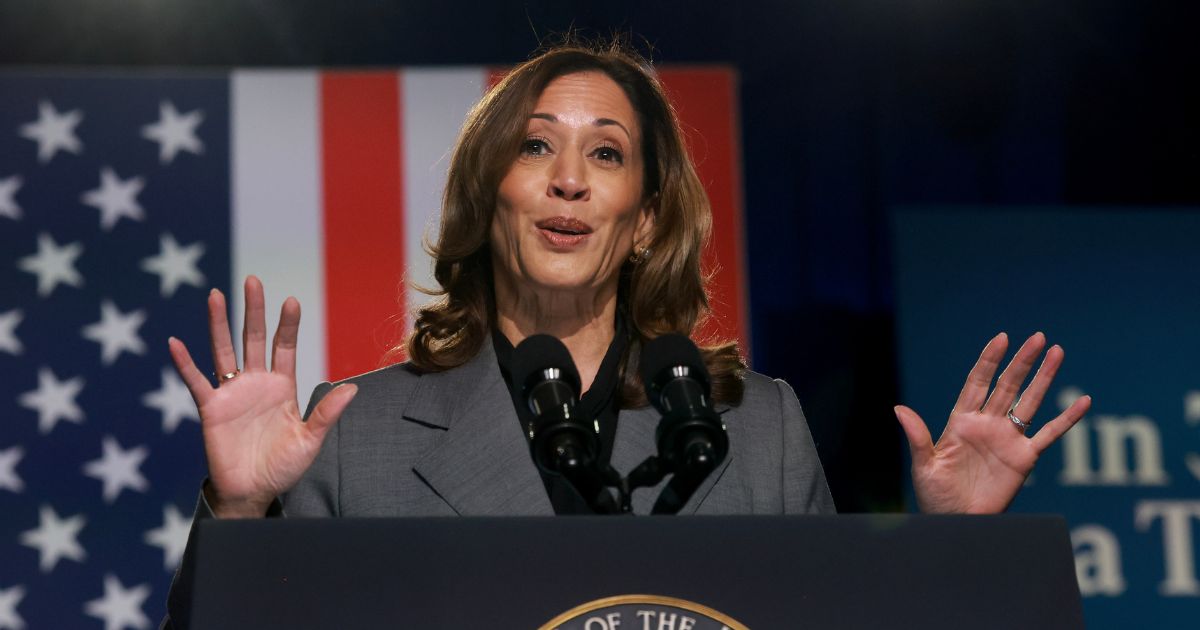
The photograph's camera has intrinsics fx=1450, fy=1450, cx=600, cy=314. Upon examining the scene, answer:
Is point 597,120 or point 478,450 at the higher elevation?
point 597,120

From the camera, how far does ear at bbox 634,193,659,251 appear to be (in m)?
2.19

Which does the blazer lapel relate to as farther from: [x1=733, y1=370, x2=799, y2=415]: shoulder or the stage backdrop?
the stage backdrop

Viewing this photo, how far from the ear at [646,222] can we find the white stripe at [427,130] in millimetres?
1464

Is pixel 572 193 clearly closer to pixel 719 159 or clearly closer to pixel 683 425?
pixel 683 425

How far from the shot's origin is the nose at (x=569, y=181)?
6.56 ft

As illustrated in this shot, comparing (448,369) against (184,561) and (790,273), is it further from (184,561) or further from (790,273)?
(790,273)

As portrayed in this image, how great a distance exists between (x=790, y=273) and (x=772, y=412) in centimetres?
207

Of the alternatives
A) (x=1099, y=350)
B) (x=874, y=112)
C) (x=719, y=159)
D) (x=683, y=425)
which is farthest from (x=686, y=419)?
(x=874, y=112)

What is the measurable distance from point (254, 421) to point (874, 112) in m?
2.85

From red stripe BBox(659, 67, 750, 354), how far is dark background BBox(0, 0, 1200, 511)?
265 millimetres

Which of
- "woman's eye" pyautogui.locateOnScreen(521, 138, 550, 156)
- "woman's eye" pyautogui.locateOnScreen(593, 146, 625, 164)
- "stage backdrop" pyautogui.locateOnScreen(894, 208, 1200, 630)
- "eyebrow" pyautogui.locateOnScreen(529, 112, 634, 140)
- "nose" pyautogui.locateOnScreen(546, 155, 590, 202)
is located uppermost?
"eyebrow" pyautogui.locateOnScreen(529, 112, 634, 140)

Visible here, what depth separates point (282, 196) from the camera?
12.1 feet

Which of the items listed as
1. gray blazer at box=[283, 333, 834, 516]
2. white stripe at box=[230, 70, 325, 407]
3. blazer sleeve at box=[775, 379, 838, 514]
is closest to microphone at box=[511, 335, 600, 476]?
gray blazer at box=[283, 333, 834, 516]

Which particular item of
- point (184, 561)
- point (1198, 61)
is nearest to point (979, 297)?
point (1198, 61)
